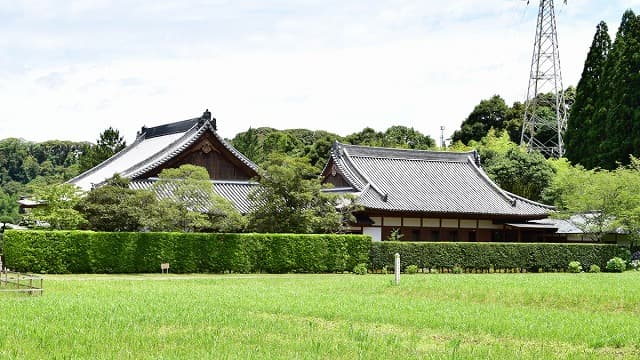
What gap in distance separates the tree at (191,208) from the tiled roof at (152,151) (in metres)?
5.94

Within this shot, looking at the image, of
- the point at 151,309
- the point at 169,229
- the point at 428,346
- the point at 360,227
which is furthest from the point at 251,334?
the point at 360,227

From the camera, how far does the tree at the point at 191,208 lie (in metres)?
31.7

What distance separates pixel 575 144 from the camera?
198 ft

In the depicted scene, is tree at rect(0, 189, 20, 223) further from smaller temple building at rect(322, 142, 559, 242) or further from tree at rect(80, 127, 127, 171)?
smaller temple building at rect(322, 142, 559, 242)

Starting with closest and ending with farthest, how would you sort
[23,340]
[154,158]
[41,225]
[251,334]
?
[23,340] → [251,334] → [41,225] → [154,158]

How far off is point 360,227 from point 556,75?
26855 millimetres

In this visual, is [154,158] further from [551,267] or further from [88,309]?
[88,309]

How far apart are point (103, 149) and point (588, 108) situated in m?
33.4

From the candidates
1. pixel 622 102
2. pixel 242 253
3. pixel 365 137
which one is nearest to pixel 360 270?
pixel 242 253

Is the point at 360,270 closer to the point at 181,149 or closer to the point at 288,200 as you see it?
the point at 288,200

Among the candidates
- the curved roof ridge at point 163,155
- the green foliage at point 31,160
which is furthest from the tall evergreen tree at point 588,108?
the green foliage at point 31,160

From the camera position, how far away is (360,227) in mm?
39844

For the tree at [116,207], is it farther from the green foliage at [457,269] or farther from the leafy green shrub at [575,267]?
the leafy green shrub at [575,267]

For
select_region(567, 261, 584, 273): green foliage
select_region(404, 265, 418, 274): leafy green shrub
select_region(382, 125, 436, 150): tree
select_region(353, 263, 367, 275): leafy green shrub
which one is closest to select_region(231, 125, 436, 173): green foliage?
select_region(382, 125, 436, 150): tree
